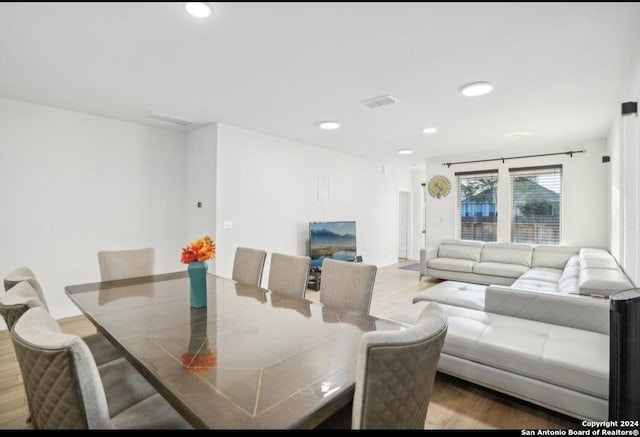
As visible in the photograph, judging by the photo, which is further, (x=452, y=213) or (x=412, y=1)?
(x=452, y=213)

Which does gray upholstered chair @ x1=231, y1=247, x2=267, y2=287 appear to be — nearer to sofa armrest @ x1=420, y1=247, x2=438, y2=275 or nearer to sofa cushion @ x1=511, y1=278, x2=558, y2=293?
sofa cushion @ x1=511, y1=278, x2=558, y2=293

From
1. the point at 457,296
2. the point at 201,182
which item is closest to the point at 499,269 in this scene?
the point at 457,296

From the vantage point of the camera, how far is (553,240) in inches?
211

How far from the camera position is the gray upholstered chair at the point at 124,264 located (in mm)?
2656

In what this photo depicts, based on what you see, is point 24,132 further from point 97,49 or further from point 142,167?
point 97,49

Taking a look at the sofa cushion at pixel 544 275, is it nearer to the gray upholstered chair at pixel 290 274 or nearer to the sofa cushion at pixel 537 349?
the sofa cushion at pixel 537 349

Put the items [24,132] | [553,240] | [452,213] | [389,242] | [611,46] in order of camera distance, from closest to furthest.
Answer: [611,46] → [24,132] → [553,240] → [452,213] → [389,242]

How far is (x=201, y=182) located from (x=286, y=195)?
4.36 ft

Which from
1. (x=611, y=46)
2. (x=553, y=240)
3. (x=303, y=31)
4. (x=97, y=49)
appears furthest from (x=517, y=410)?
(x=553, y=240)

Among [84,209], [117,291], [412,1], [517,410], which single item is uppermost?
[412,1]

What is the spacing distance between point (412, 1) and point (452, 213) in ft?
17.5

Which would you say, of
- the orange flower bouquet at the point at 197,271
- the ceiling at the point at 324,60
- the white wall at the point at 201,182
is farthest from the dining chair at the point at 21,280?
the white wall at the point at 201,182

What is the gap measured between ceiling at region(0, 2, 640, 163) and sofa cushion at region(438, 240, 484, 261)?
2.55 meters

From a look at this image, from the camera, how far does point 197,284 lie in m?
1.83
